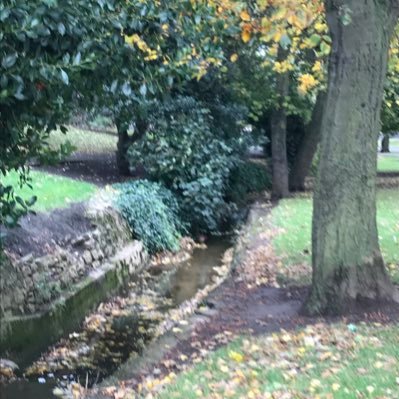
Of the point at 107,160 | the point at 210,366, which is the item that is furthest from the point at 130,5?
the point at 107,160

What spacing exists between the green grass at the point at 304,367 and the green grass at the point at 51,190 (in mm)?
6433

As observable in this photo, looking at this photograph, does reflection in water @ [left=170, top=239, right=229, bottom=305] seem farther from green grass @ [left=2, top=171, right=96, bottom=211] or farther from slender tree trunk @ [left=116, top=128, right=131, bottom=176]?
slender tree trunk @ [left=116, top=128, right=131, bottom=176]

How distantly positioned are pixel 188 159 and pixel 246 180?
4042 millimetres

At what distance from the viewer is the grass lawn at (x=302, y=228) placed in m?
11.2

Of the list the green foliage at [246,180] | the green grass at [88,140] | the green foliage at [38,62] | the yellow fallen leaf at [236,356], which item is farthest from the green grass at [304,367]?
the green grass at [88,140]

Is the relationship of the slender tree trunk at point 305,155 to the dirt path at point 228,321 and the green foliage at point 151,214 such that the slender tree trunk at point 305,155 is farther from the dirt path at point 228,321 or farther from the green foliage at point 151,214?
the dirt path at point 228,321

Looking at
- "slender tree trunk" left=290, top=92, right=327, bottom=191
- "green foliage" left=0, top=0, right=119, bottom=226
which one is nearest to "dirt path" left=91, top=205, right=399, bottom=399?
"green foliage" left=0, top=0, right=119, bottom=226

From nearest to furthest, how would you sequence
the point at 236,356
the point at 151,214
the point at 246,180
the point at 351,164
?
the point at 236,356 → the point at 351,164 → the point at 151,214 → the point at 246,180

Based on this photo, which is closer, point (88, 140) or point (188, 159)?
point (188, 159)

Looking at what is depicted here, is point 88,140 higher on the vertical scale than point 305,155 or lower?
higher

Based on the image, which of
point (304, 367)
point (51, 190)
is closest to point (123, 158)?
point (51, 190)

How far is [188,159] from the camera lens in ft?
57.6

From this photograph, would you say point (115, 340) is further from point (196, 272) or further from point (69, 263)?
point (196, 272)

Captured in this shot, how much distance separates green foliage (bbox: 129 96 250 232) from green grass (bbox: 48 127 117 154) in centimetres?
881
